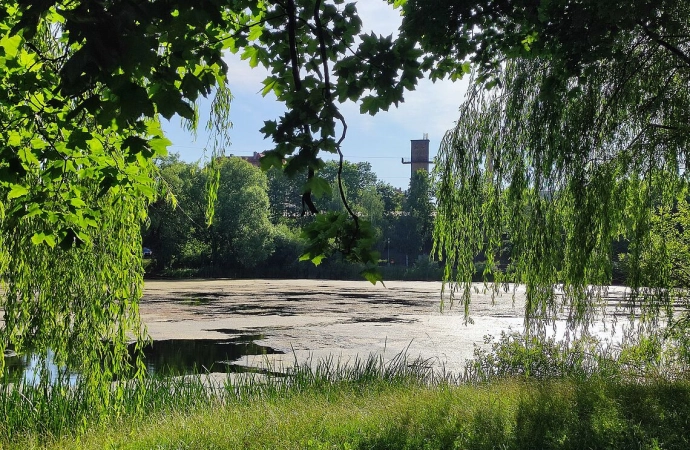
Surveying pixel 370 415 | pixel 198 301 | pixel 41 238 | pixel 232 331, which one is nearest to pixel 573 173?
pixel 370 415

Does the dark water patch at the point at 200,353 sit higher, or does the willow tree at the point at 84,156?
the willow tree at the point at 84,156

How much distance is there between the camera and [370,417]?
566cm

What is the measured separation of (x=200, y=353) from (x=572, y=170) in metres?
7.70

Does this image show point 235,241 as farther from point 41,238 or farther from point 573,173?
point 41,238

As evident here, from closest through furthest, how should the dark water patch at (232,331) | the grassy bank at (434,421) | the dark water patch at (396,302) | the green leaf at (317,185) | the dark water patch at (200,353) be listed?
the green leaf at (317,185) → the grassy bank at (434,421) → the dark water patch at (200,353) → the dark water patch at (232,331) → the dark water patch at (396,302)

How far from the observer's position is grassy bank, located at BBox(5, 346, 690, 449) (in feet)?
16.1

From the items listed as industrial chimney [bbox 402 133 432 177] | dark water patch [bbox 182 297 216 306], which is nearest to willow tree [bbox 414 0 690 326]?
dark water patch [bbox 182 297 216 306]

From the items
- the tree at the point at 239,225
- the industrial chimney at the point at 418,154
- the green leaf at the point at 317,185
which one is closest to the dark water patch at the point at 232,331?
the green leaf at the point at 317,185

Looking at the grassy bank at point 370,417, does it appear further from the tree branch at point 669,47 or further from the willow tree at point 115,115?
the tree branch at point 669,47

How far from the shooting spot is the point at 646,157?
21.6 feet

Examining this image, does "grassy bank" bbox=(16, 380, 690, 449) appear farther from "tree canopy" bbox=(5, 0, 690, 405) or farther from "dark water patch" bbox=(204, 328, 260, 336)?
"dark water patch" bbox=(204, 328, 260, 336)

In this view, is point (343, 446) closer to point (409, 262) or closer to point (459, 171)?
point (459, 171)

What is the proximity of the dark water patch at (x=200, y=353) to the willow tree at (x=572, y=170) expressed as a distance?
497 cm

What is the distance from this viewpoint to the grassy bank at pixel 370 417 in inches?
193
